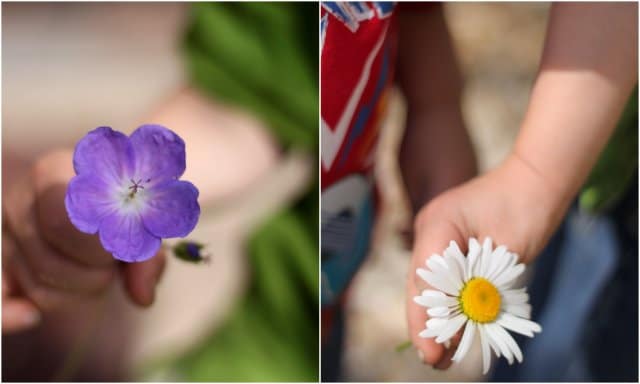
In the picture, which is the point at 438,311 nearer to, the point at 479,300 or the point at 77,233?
the point at 479,300

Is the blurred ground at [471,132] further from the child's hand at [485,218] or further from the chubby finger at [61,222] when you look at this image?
the chubby finger at [61,222]

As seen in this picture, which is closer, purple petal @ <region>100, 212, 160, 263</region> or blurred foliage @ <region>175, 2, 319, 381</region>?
Result: purple petal @ <region>100, 212, 160, 263</region>

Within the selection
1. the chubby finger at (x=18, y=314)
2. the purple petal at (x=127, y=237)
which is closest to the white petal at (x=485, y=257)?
the purple petal at (x=127, y=237)

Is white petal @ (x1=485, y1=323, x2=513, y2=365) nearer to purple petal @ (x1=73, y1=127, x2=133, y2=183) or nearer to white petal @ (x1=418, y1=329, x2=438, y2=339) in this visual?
white petal @ (x1=418, y1=329, x2=438, y2=339)

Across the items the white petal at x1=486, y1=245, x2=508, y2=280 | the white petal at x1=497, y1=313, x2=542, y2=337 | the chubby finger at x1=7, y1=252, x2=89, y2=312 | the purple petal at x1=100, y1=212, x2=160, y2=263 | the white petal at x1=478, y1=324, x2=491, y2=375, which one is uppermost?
the purple petal at x1=100, y1=212, x2=160, y2=263

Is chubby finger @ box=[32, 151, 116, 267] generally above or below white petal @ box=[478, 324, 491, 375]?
above

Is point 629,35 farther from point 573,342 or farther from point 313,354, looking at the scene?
point 313,354

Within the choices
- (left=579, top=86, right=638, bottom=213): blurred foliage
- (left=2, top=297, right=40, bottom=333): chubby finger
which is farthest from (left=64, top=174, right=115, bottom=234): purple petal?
(left=579, top=86, right=638, bottom=213): blurred foliage

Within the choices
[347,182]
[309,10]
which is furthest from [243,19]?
[347,182]
